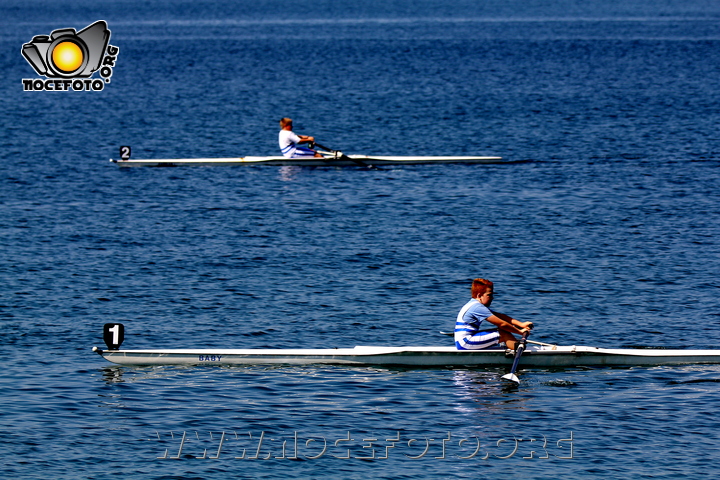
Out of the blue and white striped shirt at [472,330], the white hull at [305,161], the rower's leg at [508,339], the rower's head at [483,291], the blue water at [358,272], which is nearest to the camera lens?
the blue water at [358,272]

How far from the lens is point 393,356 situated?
21.9 metres

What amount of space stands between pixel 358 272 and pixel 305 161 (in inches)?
631

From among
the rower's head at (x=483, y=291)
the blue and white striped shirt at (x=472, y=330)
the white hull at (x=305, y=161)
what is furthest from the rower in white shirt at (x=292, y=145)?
the rower's head at (x=483, y=291)

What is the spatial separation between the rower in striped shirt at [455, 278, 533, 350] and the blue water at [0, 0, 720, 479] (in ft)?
2.14

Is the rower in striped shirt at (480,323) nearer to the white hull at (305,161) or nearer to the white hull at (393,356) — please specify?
the white hull at (393,356)

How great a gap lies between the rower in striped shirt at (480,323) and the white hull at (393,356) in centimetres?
18

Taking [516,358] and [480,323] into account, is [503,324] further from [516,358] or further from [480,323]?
[516,358]

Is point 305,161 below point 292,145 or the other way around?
below

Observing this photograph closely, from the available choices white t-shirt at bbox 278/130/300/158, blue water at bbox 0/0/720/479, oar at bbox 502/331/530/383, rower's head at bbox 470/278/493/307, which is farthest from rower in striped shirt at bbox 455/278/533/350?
white t-shirt at bbox 278/130/300/158

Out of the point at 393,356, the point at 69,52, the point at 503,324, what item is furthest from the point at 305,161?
the point at 503,324

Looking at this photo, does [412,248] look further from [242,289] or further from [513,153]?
[513,153]

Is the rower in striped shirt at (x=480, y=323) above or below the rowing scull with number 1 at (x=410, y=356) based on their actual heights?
above

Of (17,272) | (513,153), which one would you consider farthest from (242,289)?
(513,153)

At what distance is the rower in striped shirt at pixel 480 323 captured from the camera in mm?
21328
